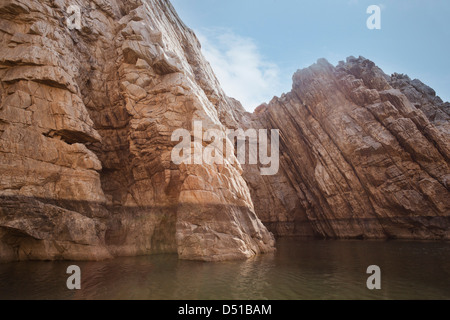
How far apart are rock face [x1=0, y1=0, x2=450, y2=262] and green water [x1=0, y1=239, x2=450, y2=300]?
320cm

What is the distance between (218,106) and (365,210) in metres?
25.1

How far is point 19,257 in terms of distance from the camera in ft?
57.9

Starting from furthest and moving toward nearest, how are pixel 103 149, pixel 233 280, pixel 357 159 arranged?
pixel 357 159, pixel 103 149, pixel 233 280

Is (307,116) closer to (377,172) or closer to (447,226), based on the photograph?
(377,172)

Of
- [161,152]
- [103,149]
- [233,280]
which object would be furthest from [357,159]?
[103,149]

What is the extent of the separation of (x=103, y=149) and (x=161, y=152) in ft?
20.7

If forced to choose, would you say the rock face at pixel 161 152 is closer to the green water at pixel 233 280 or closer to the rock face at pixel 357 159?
the rock face at pixel 357 159

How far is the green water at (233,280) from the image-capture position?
10.6m

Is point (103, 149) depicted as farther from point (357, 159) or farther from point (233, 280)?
point (357, 159)

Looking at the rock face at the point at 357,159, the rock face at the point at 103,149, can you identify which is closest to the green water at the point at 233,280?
the rock face at the point at 103,149

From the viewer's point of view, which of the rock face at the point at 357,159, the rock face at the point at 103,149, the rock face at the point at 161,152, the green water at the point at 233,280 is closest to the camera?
the green water at the point at 233,280

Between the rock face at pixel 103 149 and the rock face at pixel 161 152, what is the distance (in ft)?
0.33

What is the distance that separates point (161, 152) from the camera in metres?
24.3

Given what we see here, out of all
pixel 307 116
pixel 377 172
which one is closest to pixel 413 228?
pixel 377 172
